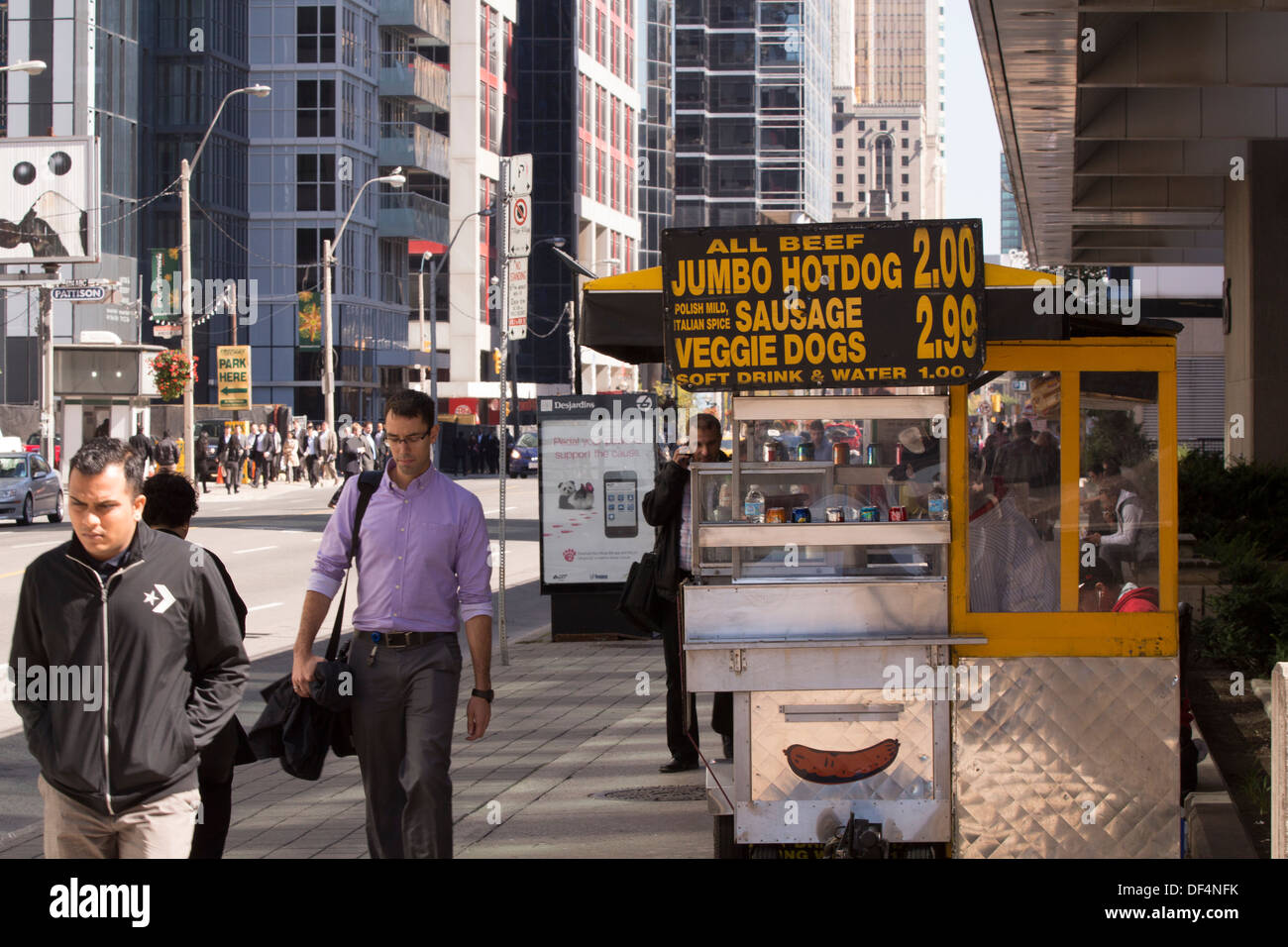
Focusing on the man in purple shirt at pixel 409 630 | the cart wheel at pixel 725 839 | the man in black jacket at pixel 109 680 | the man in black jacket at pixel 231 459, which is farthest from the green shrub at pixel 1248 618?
the man in black jacket at pixel 231 459

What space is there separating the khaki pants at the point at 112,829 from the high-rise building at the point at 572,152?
8349 cm

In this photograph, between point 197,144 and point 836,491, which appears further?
point 197,144

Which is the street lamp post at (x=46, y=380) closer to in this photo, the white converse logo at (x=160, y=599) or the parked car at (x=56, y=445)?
the parked car at (x=56, y=445)

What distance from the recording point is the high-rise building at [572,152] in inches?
3659

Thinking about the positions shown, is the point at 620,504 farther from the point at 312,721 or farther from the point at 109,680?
the point at 109,680

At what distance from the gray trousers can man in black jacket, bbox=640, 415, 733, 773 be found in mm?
2840

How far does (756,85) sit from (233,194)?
84.7m

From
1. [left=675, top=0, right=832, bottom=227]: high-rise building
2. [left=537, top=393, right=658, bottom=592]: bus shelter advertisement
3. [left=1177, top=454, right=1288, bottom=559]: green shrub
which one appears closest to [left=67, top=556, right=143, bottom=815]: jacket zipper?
[left=537, top=393, right=658, bottom=592]: bus shelter advertisement

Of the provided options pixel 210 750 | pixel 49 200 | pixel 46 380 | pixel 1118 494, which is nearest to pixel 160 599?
pixel 210 750

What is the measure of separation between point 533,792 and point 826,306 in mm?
3473

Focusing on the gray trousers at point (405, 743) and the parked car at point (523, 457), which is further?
the parked car at point (523, 457)

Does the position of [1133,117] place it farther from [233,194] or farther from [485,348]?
[485,348]

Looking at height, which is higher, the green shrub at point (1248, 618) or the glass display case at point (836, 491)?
the glass display case at point (836, 491)

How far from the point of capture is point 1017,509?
6.48m
